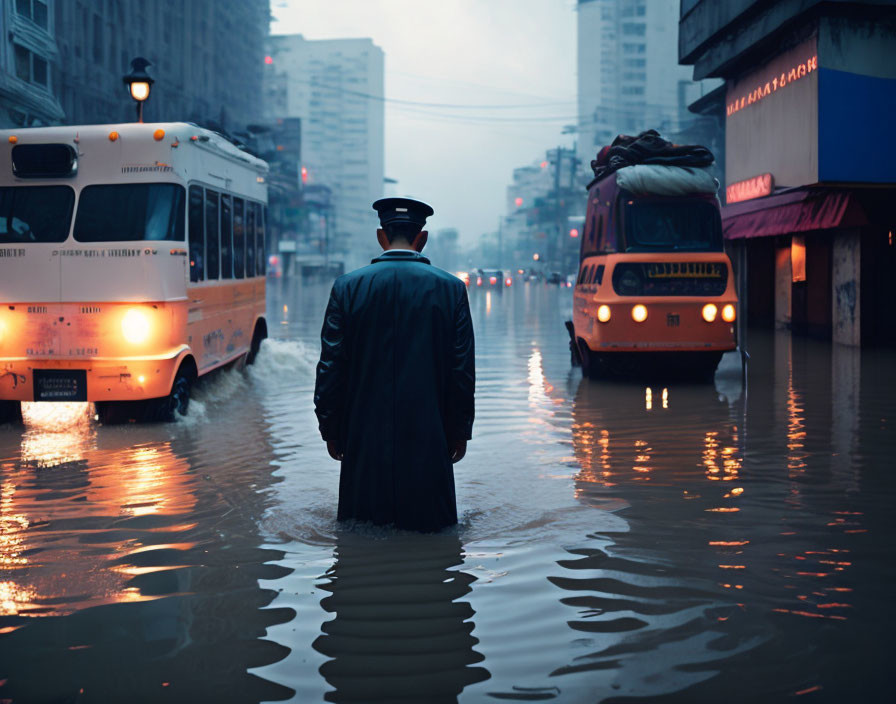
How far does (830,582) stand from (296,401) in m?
8.80

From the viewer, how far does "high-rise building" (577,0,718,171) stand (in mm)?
170750

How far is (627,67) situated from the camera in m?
176

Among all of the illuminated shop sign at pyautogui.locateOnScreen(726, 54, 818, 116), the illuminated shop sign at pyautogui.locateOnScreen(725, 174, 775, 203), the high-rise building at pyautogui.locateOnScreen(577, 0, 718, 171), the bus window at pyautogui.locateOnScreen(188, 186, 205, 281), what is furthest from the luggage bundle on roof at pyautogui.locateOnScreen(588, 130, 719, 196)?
the high-rise building at pyautogui.locateOnScreen(577, 0, 718, 171)

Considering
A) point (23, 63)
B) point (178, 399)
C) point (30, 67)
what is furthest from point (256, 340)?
point (30, 67)

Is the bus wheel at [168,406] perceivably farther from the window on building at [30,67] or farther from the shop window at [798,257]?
the window on building at [30,67]

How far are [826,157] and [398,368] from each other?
1686 centimetres

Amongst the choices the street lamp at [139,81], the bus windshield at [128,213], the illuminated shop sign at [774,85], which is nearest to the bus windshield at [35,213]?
the bus windshield at [128,213]

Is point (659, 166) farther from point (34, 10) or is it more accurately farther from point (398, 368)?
point (34, 10)

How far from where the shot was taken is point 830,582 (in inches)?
211

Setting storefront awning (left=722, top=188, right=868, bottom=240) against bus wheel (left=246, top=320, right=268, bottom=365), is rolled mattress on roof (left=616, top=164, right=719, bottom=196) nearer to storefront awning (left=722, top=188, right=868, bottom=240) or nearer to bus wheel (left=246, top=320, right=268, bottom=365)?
storefront awning (left=722, top=188, right=868, bottom=240)

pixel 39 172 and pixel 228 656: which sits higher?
pixel 39 172

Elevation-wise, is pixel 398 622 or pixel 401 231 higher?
pixel 401 231

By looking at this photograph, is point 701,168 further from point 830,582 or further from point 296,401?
point 830,582

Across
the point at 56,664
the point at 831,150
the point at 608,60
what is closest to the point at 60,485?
the point at 56,664
